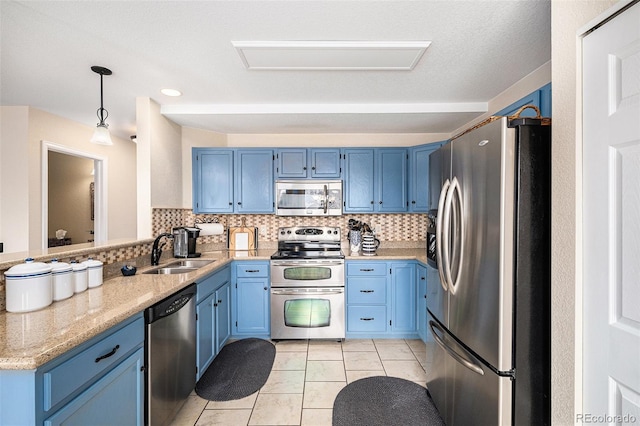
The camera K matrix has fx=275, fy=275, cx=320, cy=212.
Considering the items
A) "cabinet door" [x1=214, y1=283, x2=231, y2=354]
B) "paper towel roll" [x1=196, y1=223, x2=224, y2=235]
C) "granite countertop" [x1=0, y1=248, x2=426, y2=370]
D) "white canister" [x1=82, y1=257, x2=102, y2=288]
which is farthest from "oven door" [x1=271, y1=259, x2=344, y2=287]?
"white canister" [x1=82, y1=257, x2=102, y2=288]

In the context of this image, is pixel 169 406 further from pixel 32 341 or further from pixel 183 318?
pixel 32 341

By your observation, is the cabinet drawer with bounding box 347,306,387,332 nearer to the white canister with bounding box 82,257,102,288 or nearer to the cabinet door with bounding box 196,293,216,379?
the cabinet door with bounding box 196,293,216,379

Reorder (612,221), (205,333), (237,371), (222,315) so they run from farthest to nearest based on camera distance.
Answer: (222,315) → (237,371) → (205,333) → (612,221)

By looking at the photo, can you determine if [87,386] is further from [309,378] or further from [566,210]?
[566,210]

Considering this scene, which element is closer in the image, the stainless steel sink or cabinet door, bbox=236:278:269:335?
the stainless steel sink

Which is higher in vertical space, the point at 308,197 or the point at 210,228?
the point at 308,197

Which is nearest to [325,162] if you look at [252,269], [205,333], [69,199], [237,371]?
[252,269]

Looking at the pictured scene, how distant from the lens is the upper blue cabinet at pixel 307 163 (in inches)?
132

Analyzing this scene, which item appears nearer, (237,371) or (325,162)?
(237,371)

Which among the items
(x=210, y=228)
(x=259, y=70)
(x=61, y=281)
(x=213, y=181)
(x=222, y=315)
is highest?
(x=259, y=70)

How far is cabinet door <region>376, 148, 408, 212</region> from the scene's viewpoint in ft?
10.9

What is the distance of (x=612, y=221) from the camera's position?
0.96 m

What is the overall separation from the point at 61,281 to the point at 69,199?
4.87 meters

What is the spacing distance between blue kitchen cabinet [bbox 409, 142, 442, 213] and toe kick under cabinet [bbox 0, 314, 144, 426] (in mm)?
2884
